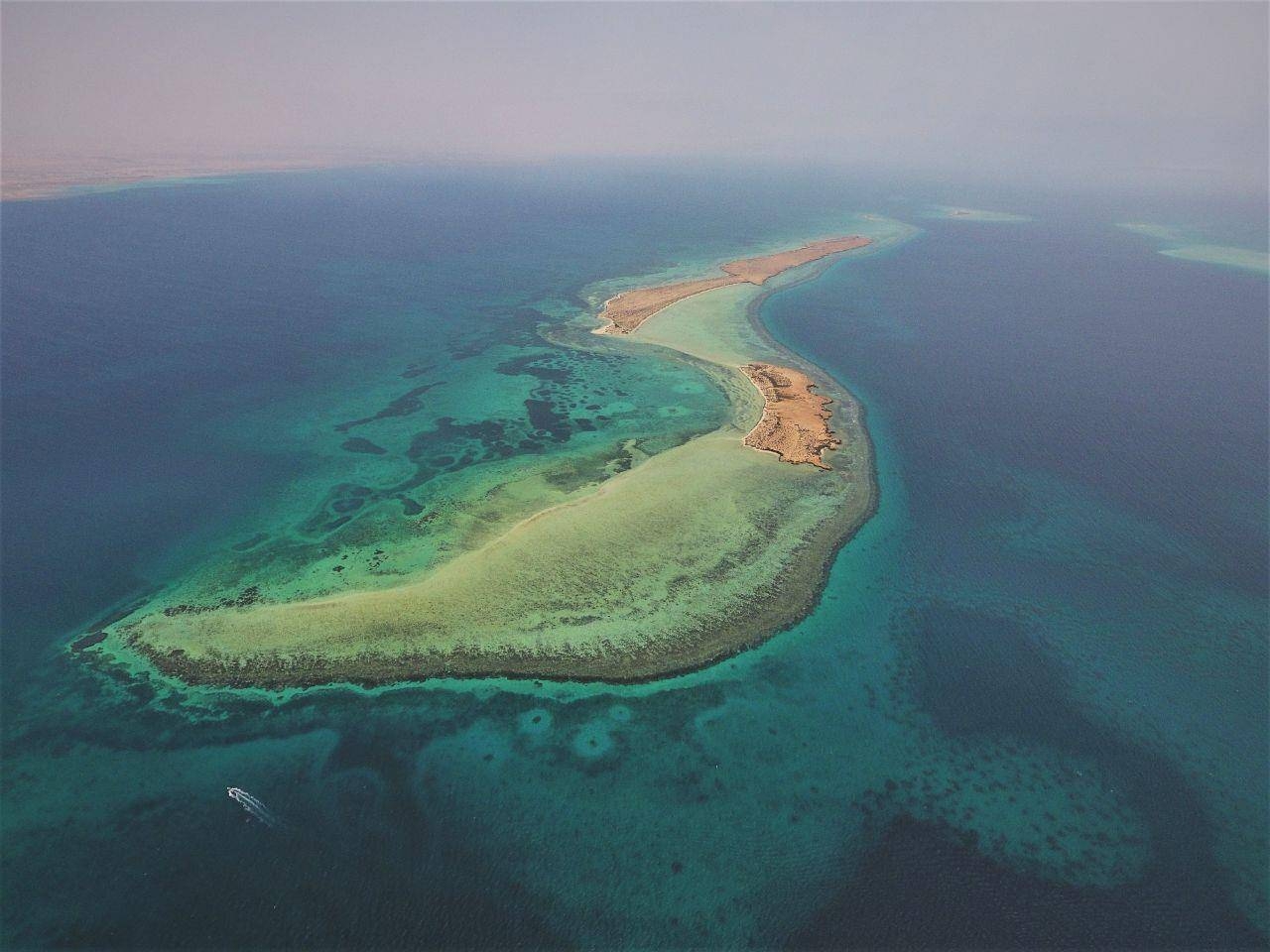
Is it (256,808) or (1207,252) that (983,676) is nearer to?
(256,808)

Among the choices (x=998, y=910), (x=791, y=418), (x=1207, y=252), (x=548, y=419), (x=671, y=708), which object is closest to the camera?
(x=998, y=910)

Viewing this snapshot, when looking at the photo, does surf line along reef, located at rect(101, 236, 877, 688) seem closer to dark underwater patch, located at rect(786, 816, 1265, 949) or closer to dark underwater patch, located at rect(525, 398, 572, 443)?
dark underwater patch, located at rect(525, 398, 572, 443)

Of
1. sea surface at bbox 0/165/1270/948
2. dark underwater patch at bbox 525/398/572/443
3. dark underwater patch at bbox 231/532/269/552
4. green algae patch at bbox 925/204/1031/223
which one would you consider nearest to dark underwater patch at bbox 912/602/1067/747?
sea surface at bbox 0/165/1270/948

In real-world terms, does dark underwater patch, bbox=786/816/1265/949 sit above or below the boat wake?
below

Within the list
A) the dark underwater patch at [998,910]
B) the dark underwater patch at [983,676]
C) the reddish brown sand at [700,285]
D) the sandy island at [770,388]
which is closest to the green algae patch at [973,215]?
the reddish brown sand at [700,285]

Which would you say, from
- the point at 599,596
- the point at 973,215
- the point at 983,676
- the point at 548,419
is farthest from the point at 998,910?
the point at 973,215

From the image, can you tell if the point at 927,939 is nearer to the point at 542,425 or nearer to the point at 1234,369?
the point at 542,425

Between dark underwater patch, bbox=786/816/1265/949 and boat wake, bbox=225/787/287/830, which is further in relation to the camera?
boat wake, bbox=225/787/287/830

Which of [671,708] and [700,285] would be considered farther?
[700,285]
